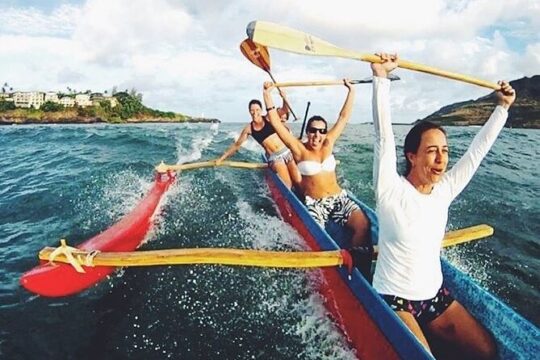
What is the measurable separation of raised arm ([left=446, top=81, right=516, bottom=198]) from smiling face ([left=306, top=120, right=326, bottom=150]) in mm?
2485

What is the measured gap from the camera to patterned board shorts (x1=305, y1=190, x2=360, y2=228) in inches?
225

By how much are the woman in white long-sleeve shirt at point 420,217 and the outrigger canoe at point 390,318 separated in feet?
0.45

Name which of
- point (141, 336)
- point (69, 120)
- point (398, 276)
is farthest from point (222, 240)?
point (69, 120)

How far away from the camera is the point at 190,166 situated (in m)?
10.2

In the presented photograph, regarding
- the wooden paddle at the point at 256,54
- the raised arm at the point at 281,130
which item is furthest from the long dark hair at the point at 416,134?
the wooden paddle at the point at 256,54

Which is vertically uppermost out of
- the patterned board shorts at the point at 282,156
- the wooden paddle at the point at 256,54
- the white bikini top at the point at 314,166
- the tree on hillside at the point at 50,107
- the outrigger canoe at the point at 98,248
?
the wooden paddle at the point at 256,54

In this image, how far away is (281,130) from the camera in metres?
5.68

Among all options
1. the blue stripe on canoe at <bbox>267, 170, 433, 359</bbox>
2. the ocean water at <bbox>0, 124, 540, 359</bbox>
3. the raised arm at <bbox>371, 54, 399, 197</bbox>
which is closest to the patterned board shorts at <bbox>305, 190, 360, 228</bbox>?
the ocean water at <bbox>0, 124, 540, 359</bbox>

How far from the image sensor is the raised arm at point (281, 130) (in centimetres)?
562

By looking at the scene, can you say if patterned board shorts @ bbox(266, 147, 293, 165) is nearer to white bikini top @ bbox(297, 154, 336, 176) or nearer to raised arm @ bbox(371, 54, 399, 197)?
white bikini top @ bbox(297, 154, 336, 176)

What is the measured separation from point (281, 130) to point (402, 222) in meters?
3.01

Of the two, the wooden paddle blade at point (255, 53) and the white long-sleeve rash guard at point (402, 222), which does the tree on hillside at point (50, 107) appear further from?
the white long-sleeve rash guard at point (402, 222)

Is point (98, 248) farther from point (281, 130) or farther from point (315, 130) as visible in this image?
point (315, 130)

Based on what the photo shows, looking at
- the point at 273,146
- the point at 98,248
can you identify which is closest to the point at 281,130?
the point at 98,248
